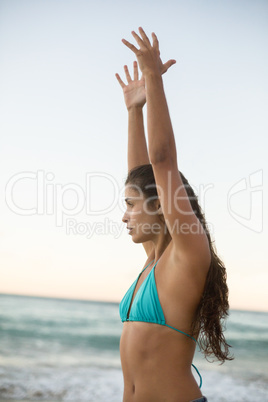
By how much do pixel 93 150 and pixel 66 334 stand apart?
4577mm

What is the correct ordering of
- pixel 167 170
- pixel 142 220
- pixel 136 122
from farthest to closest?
pixel 136 122 < pixel 142 220 < pixel 167 170

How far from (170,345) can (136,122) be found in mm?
866

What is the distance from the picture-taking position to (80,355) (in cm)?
863

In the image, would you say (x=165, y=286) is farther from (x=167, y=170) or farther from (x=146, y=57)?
(x=146, y=57)

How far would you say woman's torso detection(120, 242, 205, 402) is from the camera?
1.38 m

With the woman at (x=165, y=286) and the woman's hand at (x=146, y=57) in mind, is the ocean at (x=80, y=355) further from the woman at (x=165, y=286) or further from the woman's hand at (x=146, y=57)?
the woman's hand at (x=146, y=57)

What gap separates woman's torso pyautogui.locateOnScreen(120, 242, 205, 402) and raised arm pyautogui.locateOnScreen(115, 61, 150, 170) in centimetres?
57

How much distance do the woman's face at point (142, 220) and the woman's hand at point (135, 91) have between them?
468 mm

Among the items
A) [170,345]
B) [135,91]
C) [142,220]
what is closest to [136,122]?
[135,91]

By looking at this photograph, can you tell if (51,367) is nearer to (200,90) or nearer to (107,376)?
(107,376)

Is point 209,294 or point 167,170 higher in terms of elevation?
point 167,170

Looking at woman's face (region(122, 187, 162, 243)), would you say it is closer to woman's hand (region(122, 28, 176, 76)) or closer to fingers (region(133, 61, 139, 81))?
woman's hand (region(122, 28, 176, 76))

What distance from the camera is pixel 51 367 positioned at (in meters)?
7.52

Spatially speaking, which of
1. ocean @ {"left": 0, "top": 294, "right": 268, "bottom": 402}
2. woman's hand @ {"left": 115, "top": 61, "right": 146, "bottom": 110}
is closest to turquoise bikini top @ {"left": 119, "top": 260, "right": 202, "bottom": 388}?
woman's hand @ {"left": 115, "top": 61, "right": 146, "bottom": 110}
